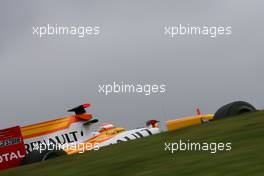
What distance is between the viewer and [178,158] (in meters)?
6.21

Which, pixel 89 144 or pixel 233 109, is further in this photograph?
pixel 89 144

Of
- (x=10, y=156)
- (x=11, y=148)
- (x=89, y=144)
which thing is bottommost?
(x=89, y=144)

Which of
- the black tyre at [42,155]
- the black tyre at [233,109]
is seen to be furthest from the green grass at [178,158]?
the black tyre at [233,109]

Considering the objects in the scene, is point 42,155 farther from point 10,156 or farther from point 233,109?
point 233,109

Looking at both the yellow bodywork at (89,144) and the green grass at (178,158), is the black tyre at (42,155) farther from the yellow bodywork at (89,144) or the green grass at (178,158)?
the yellow bodywork at (89,144)

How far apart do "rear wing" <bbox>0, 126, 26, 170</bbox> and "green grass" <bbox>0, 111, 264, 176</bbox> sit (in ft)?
14.5

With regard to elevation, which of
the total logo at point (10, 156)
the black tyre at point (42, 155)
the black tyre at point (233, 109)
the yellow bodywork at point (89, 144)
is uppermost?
the black tyre at point (233, 109)

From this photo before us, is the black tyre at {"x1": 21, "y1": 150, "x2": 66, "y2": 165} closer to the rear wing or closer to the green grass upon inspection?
the rear wing

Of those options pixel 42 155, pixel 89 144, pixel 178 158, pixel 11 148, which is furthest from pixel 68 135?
pixel 178 158

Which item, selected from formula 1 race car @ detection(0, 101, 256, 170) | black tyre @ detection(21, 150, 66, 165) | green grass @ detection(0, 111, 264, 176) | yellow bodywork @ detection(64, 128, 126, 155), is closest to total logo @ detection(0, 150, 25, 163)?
formula 1 race car @ detection(0, 101, 256, 170)

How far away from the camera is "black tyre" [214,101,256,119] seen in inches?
442

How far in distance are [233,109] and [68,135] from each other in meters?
5.94

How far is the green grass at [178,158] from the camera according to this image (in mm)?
5465

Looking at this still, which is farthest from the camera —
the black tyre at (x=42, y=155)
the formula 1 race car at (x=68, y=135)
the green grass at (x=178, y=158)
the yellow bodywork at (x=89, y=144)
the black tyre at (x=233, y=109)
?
the yellow bodywork at (x=89, y=144)
